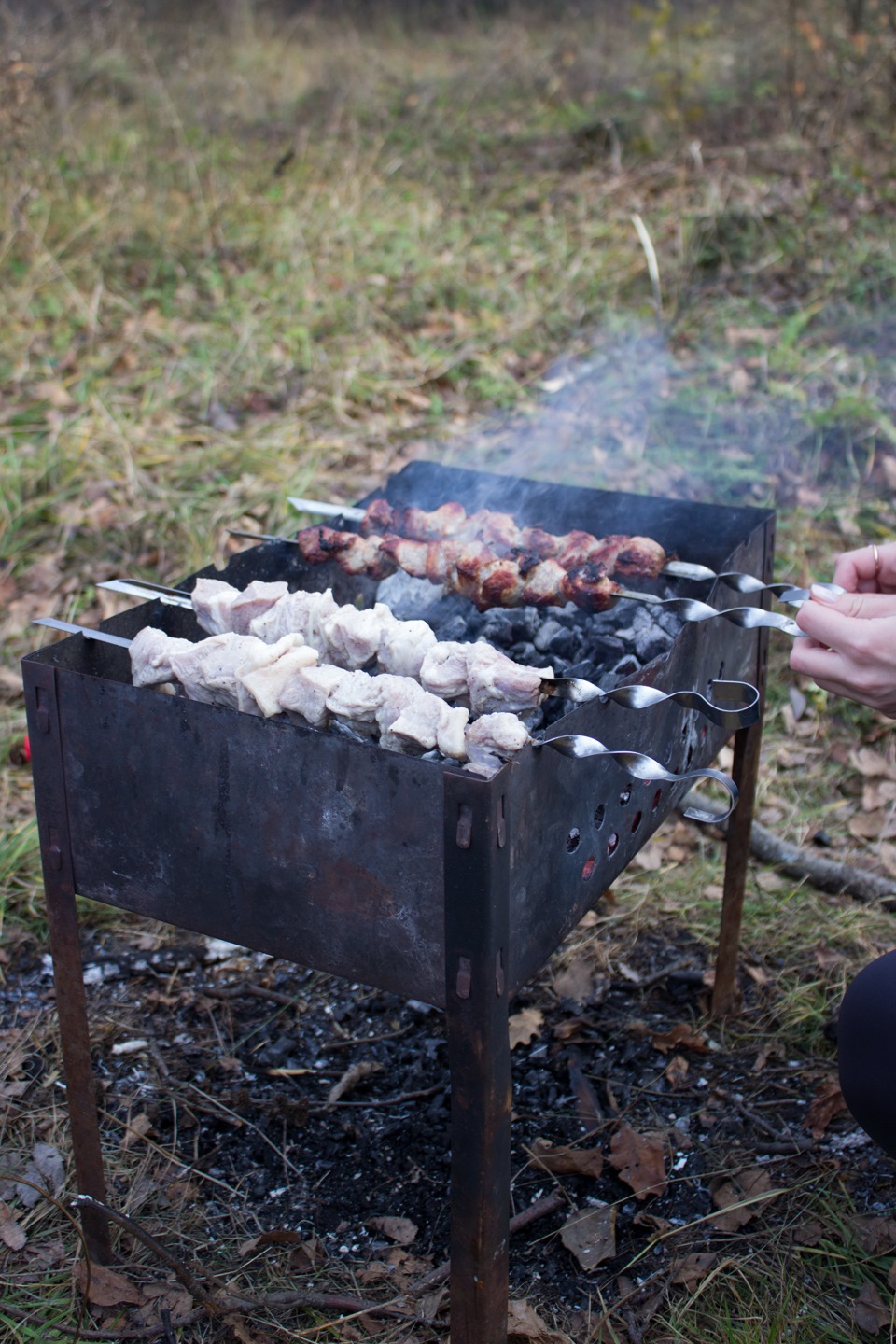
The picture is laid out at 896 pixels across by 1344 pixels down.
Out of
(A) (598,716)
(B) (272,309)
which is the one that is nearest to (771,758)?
(A) (598,716)

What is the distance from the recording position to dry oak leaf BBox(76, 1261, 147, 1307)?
8.05ft

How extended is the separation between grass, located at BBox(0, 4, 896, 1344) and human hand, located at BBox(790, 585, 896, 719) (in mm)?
1422

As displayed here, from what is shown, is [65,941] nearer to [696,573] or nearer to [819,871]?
[696,573]

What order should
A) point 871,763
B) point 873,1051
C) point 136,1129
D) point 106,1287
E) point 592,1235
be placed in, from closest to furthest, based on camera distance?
1. point 873,1051
2. point 106,1287
3. point 592,1235
4. point 136,1129
5. point 871,763

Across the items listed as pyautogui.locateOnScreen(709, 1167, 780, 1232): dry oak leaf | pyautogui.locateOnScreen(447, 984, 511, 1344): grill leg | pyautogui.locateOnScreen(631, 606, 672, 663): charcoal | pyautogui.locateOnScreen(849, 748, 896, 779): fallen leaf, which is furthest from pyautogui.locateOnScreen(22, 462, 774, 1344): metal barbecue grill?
pyautogui.locateOnScreen(849, 748, 896, 779): fallen leaf

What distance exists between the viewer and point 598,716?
6.57ft

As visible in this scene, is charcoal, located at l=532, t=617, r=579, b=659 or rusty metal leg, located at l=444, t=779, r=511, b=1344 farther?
→ charcoal, located at l=532, t=617, r=579, b=659

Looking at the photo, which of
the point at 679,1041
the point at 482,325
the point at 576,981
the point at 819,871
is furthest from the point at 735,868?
the point at 482,325

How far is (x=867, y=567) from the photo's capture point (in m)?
2.53

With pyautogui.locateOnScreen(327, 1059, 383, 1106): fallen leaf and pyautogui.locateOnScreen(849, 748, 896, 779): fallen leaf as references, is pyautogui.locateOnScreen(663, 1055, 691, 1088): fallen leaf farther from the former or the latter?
pyautogui.locateOnScreen(849, 748, 896, 779): fallen leaf

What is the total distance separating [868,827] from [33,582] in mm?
3956

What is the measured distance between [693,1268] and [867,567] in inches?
65.9

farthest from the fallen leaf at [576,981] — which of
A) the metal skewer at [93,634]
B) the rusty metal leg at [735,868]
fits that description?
the metal skewer at [93,634]

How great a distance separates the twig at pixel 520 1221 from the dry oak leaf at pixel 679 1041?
2.14ft
